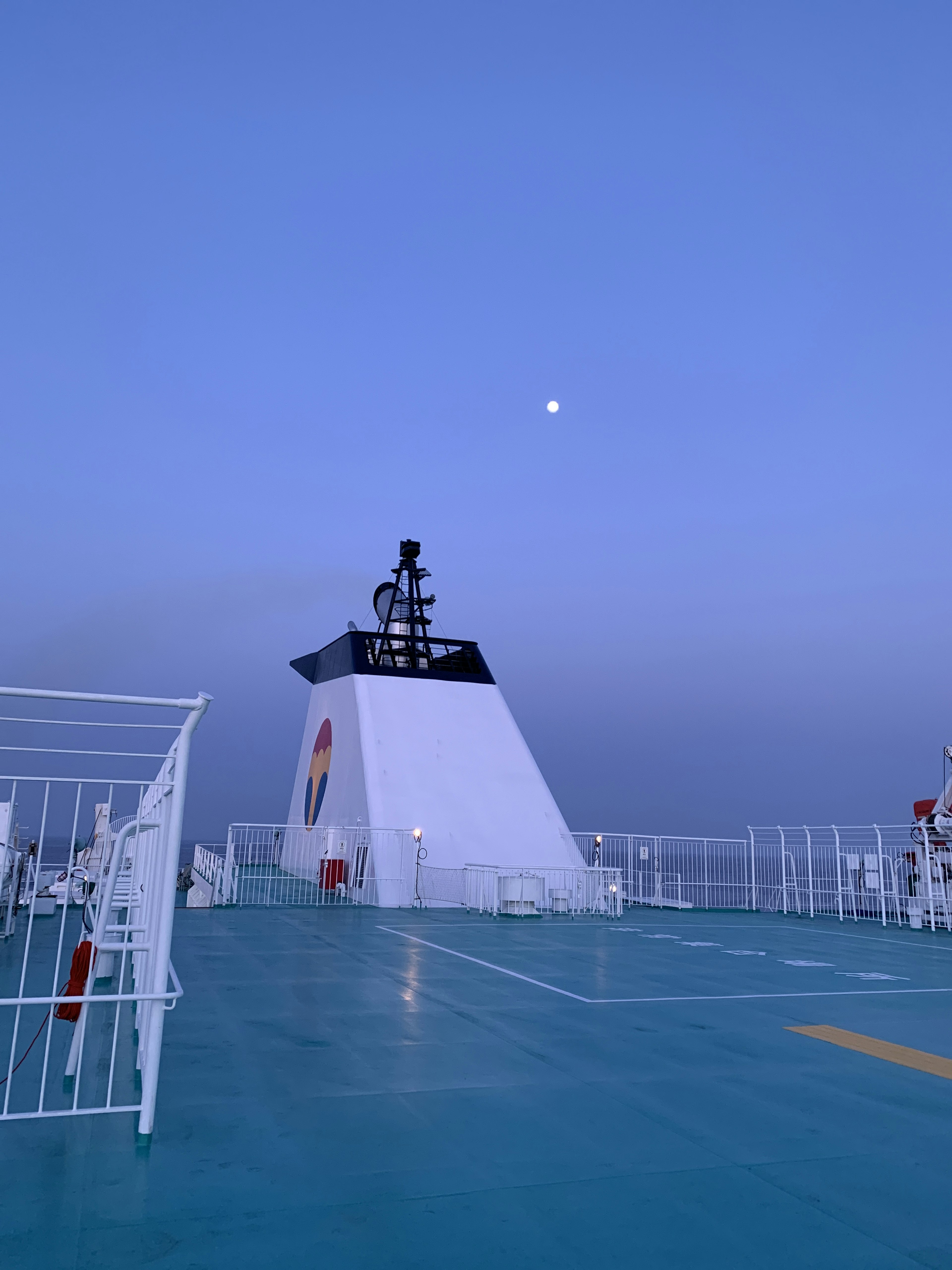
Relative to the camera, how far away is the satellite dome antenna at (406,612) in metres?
24.2

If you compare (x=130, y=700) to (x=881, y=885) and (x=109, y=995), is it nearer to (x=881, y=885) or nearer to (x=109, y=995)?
(x=109, y=995)

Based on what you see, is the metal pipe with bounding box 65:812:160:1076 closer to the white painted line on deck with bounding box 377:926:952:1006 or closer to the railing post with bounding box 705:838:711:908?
the white painted line on deck with bounding box 377:926:952:1006

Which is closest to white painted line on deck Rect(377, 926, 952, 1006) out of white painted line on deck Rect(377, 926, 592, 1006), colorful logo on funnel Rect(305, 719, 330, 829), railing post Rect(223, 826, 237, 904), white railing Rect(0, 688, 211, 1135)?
white painted line on deck Rect(377, 926, 592, 1006)

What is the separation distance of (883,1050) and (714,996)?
2280 millimetres

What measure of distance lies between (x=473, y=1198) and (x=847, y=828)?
53.7 ft

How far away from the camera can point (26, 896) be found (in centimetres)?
1565

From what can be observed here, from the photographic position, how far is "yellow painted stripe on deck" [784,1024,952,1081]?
20.2 ft

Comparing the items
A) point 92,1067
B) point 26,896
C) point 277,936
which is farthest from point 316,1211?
point 26,896

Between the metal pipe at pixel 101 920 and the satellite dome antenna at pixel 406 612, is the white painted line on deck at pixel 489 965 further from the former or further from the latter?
the satellite dome antenna at pixel 406 612

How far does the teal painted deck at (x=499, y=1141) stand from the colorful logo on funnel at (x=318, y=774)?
1358 centimetres

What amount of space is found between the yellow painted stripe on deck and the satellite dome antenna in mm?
17198

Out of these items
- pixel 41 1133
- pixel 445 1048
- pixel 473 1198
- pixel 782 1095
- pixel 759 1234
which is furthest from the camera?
pixel 445 1048

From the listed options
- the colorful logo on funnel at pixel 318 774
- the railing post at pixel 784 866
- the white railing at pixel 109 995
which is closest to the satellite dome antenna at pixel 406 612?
the colorful logo on funnel at pixel 318 774

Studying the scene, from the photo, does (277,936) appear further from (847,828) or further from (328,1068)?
(847,828)
